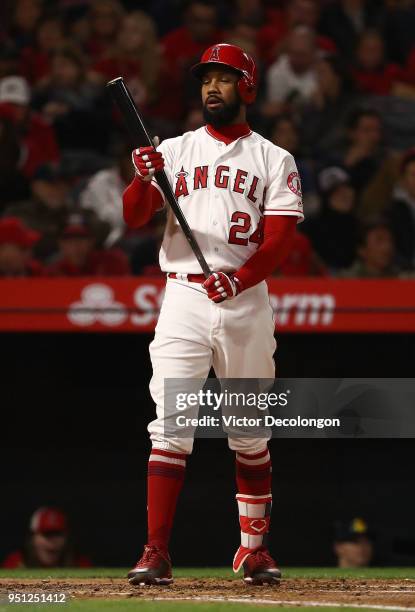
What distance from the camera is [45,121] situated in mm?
8562

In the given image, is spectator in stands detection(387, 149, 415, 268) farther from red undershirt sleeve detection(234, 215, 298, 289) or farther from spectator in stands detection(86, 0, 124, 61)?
red undershirt sleeve detection(234, 215, 298, 289)

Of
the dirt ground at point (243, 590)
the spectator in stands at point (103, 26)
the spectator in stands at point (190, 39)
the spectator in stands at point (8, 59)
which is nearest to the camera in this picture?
the dirt ground at point (243, 590)

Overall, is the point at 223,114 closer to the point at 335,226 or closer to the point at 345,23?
the point at 335,226

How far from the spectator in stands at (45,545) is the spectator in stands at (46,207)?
1516 mm

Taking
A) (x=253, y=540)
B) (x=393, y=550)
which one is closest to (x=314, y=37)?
(x=393, y=550)

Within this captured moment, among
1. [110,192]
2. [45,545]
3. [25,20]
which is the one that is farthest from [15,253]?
[25,20]

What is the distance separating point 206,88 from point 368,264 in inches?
120

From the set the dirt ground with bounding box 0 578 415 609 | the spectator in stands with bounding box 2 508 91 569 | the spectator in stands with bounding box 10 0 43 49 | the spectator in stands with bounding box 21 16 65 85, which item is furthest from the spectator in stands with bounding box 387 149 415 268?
the dirt ground with bounding box 0 578 415 609

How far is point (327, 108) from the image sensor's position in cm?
882

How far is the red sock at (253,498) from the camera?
4.45m

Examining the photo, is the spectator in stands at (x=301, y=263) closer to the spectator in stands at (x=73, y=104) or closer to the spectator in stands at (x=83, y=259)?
the spectator in stands at (x=83, y=259)

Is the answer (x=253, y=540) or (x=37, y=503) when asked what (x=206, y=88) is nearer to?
Result: (x=253, y=540)

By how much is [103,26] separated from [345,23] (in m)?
1.82

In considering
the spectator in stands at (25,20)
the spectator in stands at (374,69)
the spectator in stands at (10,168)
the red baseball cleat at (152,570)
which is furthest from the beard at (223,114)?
the spectator in stands at (25,20)
